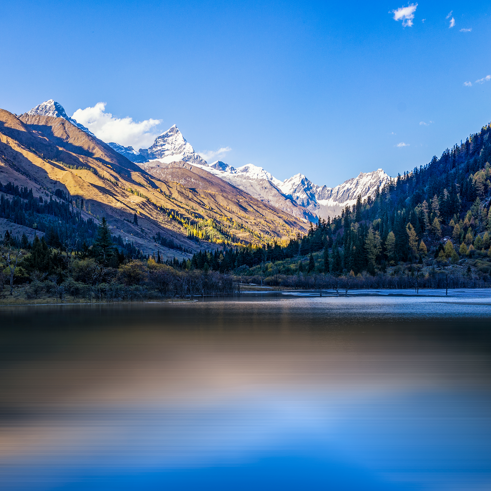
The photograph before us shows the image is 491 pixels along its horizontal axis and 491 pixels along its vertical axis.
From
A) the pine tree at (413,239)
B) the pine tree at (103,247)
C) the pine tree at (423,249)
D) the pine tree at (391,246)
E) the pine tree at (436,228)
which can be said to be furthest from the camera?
the pine tree at (436,228)

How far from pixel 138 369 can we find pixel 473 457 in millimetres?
16384

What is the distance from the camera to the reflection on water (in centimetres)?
1140

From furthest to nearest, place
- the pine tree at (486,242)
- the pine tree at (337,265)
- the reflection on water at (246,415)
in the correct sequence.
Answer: the pine tree at (337,265), the pine tree at (486,242), the reflection on water at (246,415)

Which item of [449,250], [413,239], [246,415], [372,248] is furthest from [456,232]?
[246,415]

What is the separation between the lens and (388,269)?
578 feet

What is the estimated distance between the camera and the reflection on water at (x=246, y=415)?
11.4 meters

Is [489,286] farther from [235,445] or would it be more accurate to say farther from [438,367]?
[235,445]

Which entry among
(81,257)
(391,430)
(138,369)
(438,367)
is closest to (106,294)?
(81,257)

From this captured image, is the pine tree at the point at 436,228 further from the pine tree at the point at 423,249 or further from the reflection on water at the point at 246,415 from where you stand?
the reflection on water at the point at 246,415

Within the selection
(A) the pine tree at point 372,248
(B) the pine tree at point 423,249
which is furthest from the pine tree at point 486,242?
(A) the pine tree at point 372,248

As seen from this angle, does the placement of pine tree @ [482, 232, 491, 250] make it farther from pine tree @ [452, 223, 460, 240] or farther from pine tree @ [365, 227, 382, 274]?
pine tree @ [365, 227, 382, 274]

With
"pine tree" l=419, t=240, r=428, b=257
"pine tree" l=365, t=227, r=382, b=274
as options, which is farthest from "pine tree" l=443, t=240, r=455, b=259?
"pine tree" l=365, t=227, r=382, b=274

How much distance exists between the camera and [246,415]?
626 inches

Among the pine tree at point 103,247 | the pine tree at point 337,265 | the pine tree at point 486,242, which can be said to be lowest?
the pine tree at point 337,265
